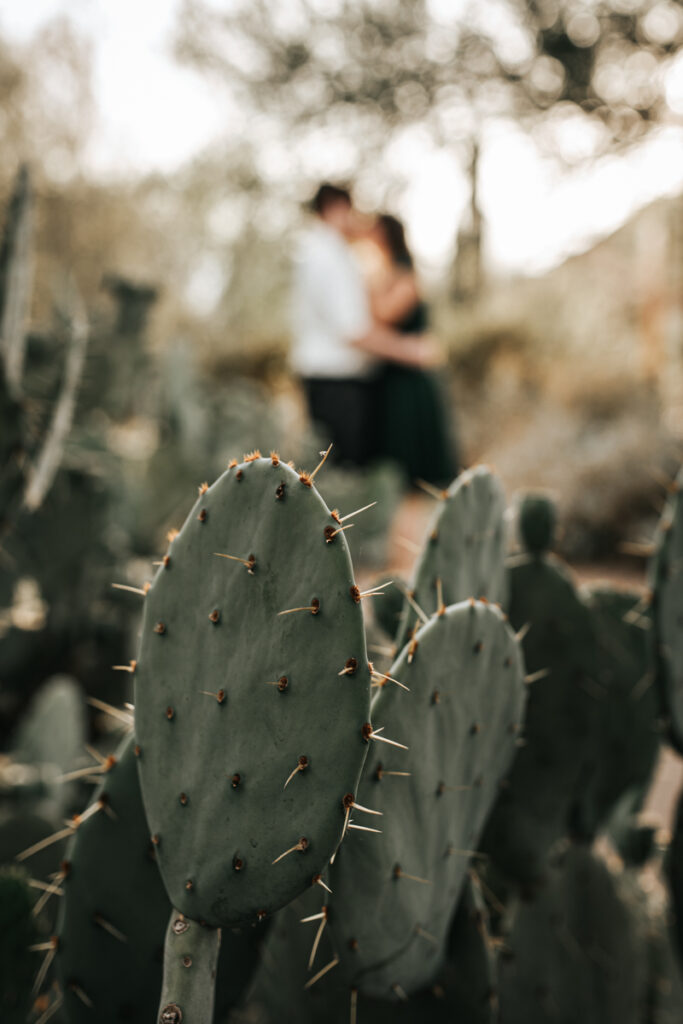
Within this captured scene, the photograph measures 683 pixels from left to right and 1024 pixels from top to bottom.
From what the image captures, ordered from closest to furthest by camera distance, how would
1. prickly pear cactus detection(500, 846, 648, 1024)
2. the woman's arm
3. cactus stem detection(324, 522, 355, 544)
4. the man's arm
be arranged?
cactus stem detection(324, 522, 355, 544), prickly pear cactus detection(500, 846, 648, 1024), the man's arm, the woman's arm

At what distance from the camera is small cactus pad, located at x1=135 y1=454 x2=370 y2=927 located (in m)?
0.61

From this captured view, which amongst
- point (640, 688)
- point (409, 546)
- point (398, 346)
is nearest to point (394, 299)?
point (398, 346)

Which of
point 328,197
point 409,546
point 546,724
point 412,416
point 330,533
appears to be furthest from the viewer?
point 412,416

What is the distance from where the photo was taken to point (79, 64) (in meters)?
11.6

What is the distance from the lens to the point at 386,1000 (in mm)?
934

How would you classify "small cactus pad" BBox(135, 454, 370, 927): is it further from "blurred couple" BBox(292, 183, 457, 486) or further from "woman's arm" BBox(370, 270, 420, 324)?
"woman's arm" BBox(370, 270, 420, 324)

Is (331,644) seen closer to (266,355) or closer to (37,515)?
(37,515)

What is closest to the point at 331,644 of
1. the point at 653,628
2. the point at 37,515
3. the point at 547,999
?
the point at 653,628

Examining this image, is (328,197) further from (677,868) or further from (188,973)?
(188,973)

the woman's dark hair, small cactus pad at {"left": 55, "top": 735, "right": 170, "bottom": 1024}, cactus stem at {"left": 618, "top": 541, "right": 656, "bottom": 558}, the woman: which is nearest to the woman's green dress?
the woman

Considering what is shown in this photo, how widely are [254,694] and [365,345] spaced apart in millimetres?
4444

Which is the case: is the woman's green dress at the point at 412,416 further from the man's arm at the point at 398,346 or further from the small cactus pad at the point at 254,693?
the small cactus pad at the point at 254,693

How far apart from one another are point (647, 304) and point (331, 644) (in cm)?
1087

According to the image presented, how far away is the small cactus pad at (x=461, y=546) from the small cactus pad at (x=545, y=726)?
0.24m
